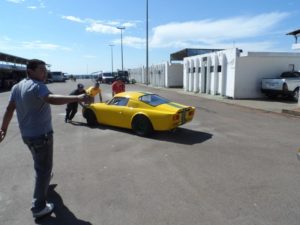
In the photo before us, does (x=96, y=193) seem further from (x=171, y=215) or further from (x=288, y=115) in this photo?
(x=288, y=115)

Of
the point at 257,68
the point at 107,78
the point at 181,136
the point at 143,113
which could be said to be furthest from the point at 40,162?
the point at 107,78

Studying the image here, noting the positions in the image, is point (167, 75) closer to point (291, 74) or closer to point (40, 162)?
point (291, 74)

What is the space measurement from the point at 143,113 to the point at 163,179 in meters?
3.48

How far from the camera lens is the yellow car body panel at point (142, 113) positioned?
26.2 ft

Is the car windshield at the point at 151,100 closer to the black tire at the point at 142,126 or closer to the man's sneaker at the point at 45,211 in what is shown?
the black tire at the point at 142,126

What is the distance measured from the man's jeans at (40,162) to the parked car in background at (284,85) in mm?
16306

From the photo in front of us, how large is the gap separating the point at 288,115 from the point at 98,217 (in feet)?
36.1

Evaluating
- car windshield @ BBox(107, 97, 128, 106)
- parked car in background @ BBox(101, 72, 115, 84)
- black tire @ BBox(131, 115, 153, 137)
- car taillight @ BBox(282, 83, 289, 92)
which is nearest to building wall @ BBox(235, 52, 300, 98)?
car taillight @ BBox(282, 83, 289, 92)

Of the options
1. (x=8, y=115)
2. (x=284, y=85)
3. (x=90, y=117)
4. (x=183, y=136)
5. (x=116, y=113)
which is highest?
(x=8, y=115)

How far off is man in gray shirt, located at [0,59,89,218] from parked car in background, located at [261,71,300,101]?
1634 centimetres

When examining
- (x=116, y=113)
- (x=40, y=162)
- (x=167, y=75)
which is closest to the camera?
(x=40, y=162)

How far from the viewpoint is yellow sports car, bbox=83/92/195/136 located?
8016 mm

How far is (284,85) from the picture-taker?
17234 mm

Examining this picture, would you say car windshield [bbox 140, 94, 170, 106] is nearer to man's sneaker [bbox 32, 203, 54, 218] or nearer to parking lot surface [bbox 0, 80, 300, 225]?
parking lot surface [bbox 0, 80, 300, 225]
